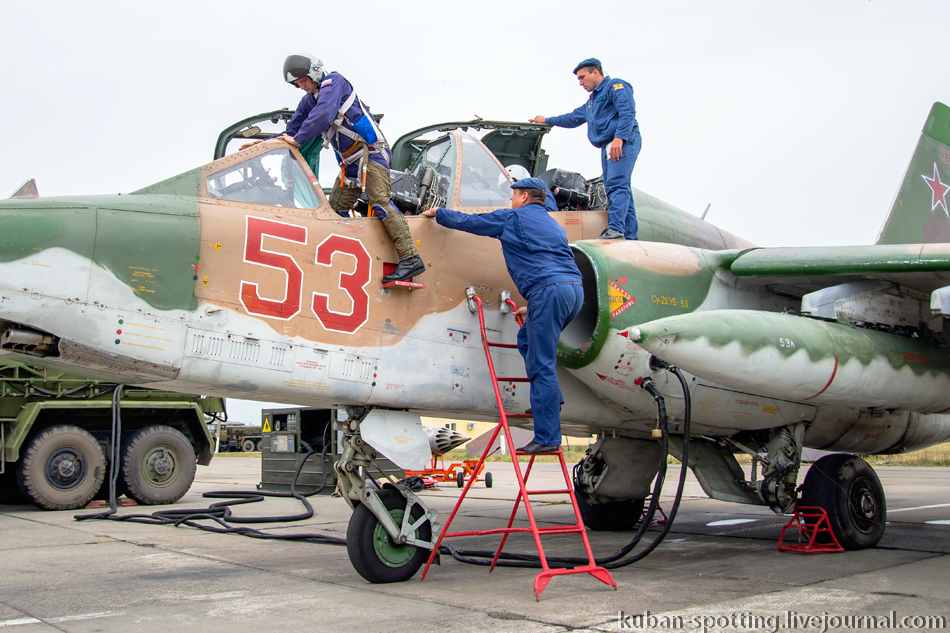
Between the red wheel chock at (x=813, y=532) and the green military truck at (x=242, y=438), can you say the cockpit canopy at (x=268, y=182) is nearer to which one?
the red wheel chock at (x=813, y=532)

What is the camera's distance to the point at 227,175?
16.4 feet

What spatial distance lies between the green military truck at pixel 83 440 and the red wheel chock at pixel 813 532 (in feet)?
28.4

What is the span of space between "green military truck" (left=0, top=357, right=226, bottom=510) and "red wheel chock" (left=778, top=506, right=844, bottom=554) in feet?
28.4

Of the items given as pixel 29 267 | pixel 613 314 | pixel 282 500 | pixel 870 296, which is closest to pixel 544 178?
pixel 613 314

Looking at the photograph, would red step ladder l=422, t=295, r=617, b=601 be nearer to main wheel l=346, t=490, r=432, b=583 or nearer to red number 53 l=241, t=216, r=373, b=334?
main wheel l=346, t=490, r=432, b=583

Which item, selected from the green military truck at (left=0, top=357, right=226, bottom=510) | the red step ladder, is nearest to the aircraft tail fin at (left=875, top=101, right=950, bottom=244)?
the red step ladder

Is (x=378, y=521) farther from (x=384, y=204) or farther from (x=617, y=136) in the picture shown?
(x=617, y=136)

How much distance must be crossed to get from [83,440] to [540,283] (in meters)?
8.75

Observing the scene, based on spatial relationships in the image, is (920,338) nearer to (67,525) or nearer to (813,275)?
(813,275)

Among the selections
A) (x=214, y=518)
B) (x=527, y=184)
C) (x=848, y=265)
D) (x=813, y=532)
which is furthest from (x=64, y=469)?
(x=848, y=265)

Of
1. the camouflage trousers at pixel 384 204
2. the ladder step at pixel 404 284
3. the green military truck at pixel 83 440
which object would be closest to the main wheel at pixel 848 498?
the ladder step at pixel 404 284

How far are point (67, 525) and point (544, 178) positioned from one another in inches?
278

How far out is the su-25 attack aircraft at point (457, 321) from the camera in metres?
4.32

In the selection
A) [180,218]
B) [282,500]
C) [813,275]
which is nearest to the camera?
[180,218]
